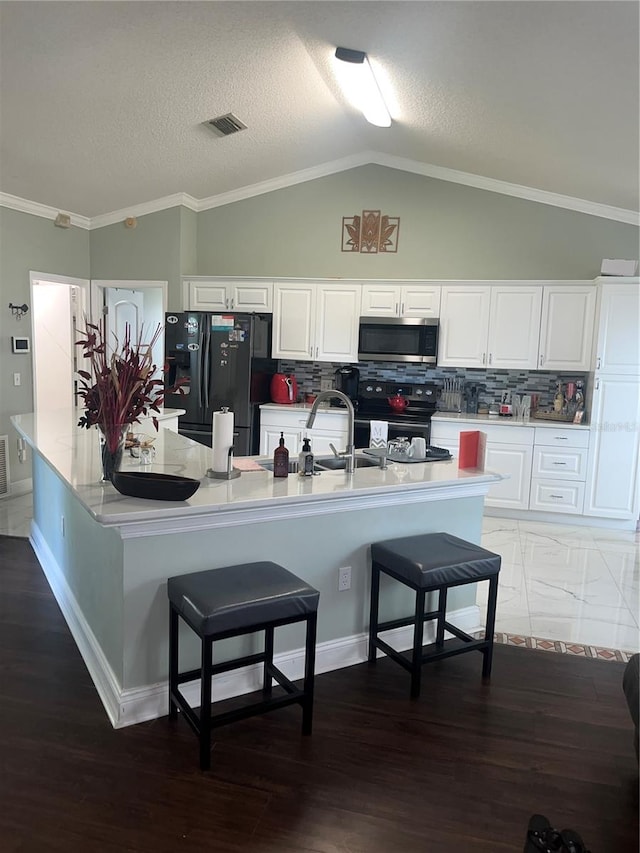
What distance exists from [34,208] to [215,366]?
2.17 m

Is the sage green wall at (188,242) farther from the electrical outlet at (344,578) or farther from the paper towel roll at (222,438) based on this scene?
the electrical outlet at (344,578)

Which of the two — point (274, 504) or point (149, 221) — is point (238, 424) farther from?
point (274, 504)

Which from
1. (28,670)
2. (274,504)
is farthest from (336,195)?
(28,670)

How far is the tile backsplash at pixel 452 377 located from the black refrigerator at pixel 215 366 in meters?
0.68

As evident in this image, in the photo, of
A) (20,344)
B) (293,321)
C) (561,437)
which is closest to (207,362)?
(293,321)

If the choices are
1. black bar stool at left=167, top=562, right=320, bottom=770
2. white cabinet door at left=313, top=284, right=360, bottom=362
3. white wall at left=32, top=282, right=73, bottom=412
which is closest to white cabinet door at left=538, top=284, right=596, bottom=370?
white cabinet door at left=313, top=284, right=360, bottom=362

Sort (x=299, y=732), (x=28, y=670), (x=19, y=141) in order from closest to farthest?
(x=299, y=732) → (x=28, y=670) → (x=19, y=141)

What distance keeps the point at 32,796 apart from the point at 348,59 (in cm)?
399

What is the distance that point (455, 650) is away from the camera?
269 cm

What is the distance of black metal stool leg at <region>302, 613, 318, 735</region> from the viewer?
2.29 metres

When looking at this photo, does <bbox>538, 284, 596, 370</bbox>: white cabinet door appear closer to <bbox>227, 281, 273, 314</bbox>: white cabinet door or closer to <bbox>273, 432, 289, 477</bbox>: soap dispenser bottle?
<bbox>227, 281, 273, 314</bbox>: white cabinet door

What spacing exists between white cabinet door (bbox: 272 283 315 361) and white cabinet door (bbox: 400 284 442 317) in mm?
897

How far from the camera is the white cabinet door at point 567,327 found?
17.6 feet

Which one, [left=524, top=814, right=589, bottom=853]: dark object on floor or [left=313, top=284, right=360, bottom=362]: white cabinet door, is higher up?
[left=313, top=284, right=360, bottom=362]: white cabinet door
